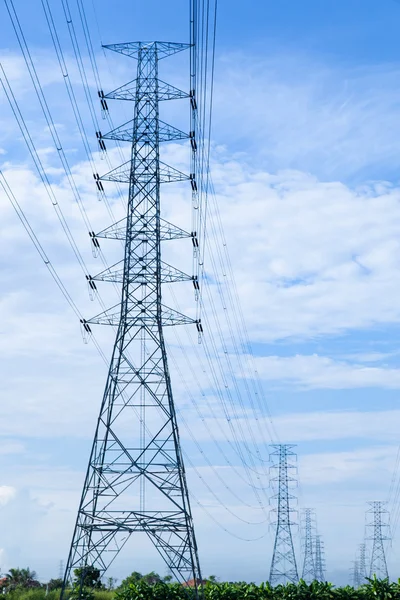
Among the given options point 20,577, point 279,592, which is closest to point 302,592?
point 279,592

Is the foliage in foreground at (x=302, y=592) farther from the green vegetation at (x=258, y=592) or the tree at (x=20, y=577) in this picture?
the tree at (x=20, y=577)

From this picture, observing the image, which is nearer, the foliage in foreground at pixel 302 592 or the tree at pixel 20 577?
the foliage in foreground at pixel 302 592

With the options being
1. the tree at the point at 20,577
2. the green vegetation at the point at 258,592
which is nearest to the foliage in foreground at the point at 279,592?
the green vegetation at the point at 258,592

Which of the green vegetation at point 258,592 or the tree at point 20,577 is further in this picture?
the tree at point 20,577

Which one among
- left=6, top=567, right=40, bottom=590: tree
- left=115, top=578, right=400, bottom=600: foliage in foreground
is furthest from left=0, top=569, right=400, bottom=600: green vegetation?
left=6, top=567, right=40, bottom=590: tree

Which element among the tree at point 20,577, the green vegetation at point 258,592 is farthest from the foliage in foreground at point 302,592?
the tree at point 20,577

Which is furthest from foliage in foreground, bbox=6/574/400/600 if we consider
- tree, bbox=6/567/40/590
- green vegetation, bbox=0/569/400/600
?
tree, bbox=6/567/40/590

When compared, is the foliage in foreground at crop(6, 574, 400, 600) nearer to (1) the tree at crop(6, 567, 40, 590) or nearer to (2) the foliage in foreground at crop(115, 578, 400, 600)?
(2) the foliage in foreground at crop(115, 578, 400, 600)

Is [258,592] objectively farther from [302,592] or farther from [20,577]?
[20,577]

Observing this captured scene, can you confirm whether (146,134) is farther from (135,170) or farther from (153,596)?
(153,596)

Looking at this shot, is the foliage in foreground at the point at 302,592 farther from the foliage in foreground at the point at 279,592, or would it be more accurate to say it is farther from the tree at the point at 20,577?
the tree at the point at 20,577

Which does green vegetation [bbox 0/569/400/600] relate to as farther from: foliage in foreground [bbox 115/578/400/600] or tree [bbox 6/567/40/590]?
tree [bbox 6/567/40/590]

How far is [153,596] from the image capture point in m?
48.3

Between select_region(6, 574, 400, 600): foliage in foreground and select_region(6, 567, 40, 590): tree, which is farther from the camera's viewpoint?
select_region(6, 567, 40, 590): tree
